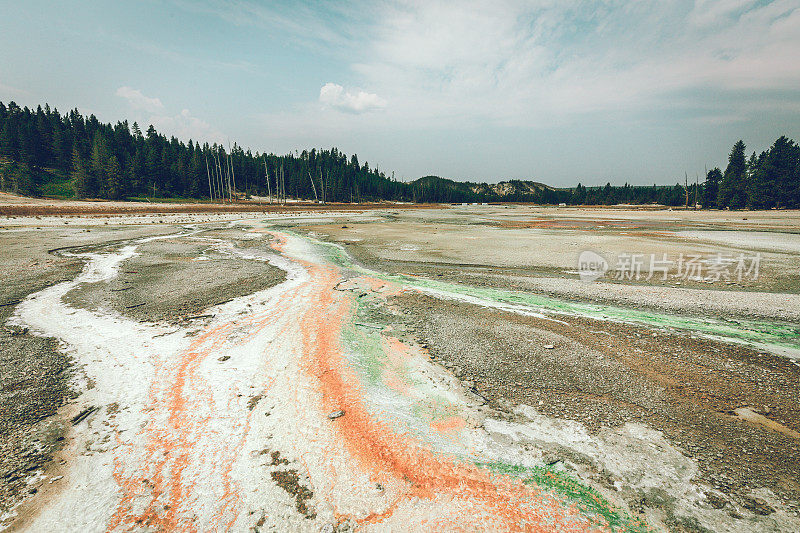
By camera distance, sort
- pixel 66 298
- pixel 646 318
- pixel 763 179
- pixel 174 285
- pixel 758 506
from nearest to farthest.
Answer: pixel 758 506, pixel 646 318, pixel 66 298, pixel 174 285, pixel 763 179

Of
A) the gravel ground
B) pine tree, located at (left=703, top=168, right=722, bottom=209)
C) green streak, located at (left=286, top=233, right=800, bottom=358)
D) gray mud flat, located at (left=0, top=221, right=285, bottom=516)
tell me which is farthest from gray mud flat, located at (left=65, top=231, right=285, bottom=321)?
pine tree, located at (left=703, top=168, right=722, bottom=209)

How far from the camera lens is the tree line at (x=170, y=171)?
58750mm

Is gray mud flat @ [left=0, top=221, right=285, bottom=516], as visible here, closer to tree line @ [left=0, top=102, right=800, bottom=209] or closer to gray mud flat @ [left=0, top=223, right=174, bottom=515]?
gray mud flat @ [left=0, top=223, right=174, bottom=515]

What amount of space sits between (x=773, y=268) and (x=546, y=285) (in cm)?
881

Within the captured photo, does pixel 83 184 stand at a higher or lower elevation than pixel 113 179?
lower

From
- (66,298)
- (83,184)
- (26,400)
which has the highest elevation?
(83,184)

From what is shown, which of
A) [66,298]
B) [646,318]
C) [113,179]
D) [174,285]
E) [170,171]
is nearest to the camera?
[646,318]

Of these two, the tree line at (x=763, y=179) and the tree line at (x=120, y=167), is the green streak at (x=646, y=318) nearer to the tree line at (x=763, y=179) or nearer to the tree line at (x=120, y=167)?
the tree line at (x=763, y=179)

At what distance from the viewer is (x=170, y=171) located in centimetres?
8569

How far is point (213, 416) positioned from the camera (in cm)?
368

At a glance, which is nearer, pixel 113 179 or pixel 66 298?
pixel 66 298

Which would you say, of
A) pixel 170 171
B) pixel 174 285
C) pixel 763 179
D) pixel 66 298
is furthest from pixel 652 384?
pixel 170 171

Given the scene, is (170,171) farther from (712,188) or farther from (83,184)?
(712,188)

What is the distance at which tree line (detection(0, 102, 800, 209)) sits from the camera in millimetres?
58750
